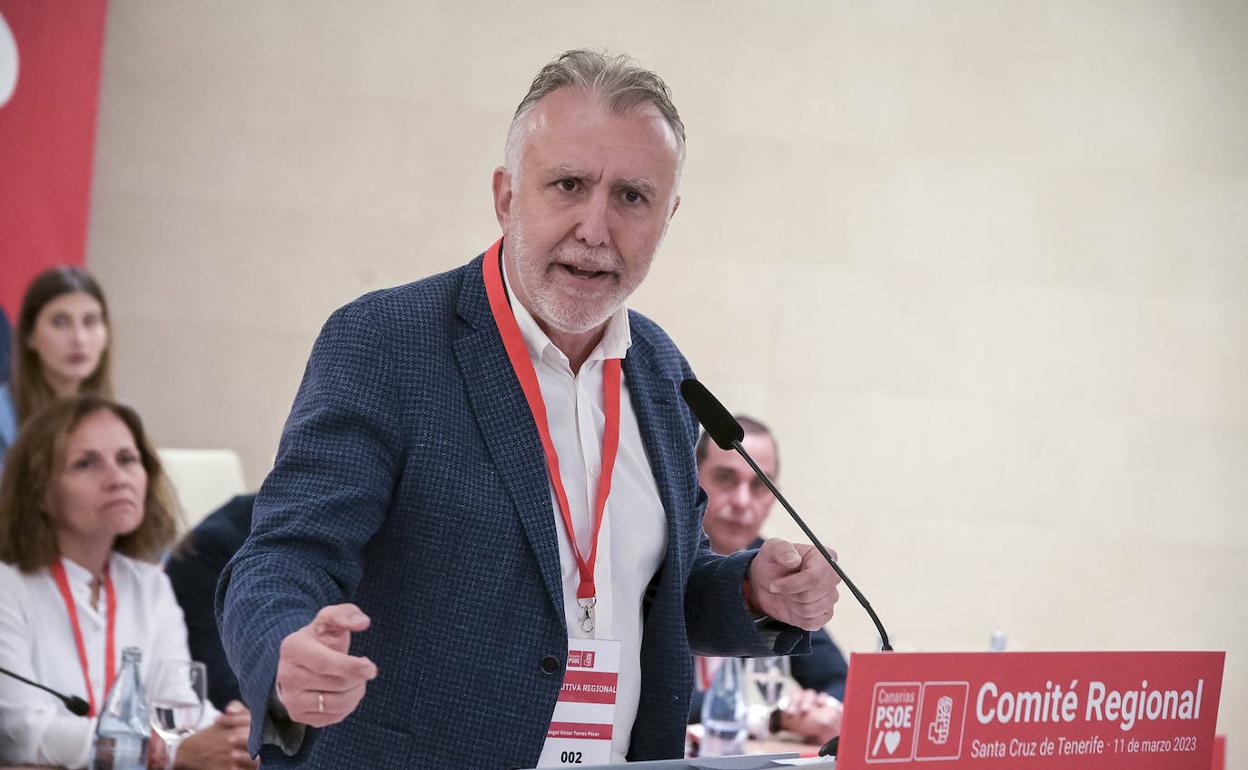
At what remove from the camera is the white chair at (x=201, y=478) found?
4844 mm

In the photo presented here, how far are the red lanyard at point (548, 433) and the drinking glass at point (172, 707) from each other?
48.9 inches

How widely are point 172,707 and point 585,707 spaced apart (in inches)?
49.6

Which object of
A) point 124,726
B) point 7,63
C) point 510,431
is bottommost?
point 124,726

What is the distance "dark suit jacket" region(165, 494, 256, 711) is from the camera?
3.88 m

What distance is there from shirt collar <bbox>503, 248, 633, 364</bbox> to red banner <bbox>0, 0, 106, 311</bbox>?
336 cm

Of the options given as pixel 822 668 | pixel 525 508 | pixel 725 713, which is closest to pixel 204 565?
pixel 725 713

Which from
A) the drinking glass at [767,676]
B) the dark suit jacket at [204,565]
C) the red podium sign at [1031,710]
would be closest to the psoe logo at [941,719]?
the red podium sign at [1031,710]

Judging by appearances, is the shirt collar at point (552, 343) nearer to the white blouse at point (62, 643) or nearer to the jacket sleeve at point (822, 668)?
the white blouse at point (62, 643)

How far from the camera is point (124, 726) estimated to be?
252cm

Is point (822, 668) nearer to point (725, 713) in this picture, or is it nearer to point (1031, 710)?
point (725, 713)

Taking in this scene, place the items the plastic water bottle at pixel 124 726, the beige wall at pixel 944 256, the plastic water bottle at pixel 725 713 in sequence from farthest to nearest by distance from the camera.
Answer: the beige wall at pixel 944 256, the plastic water bottle at pixel 725 713, the plastic water bottle at pixel 124 726

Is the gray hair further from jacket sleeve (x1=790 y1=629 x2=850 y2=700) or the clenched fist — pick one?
jacket sleeve (x1=790 y1=629 x2=850 y2=700)

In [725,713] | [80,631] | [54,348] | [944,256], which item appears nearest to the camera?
[725,713]

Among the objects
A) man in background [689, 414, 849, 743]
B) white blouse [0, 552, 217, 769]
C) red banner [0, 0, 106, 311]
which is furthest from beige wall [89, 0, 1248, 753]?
white blouse [0, 552, 217, 769]
